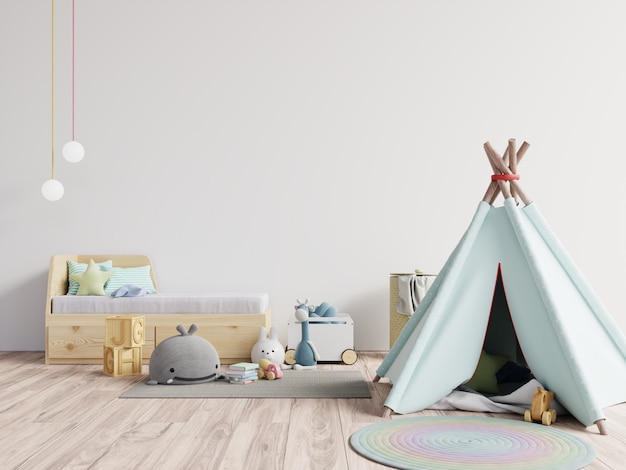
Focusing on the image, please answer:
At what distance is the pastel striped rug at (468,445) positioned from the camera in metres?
2.05

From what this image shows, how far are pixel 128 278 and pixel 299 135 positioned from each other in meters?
1.53

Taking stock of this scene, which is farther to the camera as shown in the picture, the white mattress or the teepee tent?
the white mattress

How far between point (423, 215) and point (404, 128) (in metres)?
0.63

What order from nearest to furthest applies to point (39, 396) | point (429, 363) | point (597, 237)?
point (429, 363), point (39, 396), point (597, 237)

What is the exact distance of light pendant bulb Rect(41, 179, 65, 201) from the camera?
438 cm

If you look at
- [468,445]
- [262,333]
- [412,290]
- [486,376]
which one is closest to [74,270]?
[262,333]

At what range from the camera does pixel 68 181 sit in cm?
466

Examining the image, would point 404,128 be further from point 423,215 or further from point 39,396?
point 39,396

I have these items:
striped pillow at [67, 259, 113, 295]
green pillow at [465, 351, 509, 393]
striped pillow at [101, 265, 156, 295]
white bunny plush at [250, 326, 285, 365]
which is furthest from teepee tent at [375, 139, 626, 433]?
striped pillow at [67, 259, 113, 295]

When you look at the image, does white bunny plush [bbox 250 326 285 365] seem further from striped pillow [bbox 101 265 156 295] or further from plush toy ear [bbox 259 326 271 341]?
striped pillow [bbox 101 265 156 295]

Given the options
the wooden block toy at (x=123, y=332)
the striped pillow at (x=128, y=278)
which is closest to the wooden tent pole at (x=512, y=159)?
the wooden block toy at (x=123, y=332)

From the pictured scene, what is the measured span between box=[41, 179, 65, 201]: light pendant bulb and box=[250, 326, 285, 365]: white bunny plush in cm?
170

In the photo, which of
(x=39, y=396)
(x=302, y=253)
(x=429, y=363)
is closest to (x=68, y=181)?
(x=302, y=253)

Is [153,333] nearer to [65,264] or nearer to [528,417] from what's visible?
[65,264]
